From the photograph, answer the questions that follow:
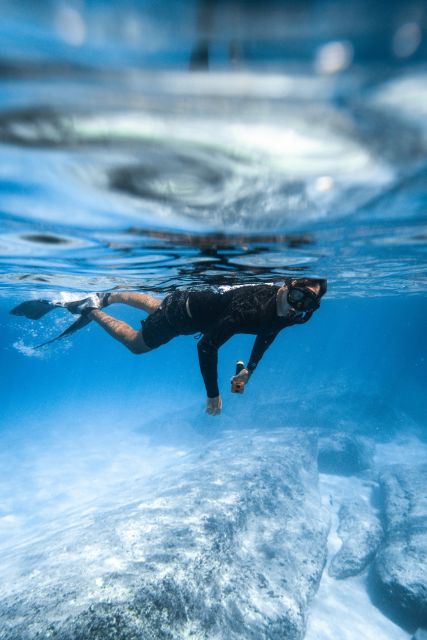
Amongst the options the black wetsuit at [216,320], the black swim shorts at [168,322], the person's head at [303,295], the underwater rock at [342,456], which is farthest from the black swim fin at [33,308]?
the underwater rock at [342,456]

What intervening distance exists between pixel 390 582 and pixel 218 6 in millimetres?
13538

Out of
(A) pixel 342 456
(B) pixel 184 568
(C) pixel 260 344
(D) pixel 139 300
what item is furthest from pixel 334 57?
(A) pixel 342 456

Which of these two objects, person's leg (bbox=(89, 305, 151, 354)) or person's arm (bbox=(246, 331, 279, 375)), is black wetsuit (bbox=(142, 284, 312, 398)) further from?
person's leg (bbox=(89, 305, 151, 354))

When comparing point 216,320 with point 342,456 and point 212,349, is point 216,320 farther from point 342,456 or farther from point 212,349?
point 342,456

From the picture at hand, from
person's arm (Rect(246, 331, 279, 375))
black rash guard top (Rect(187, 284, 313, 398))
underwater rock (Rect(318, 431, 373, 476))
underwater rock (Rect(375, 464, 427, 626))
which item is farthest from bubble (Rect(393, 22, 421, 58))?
underwater rock (Rect(318, 431, 373, 476))

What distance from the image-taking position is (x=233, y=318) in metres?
6.78

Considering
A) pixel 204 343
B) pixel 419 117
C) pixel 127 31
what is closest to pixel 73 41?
pixel 127 31

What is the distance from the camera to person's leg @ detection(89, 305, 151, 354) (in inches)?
353

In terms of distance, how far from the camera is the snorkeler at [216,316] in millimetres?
6621

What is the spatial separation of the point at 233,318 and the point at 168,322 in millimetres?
2173

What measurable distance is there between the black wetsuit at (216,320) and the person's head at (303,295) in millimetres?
335

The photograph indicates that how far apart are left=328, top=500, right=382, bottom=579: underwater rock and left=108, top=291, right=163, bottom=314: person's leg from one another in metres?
10.7

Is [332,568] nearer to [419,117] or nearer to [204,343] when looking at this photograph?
[204,343]

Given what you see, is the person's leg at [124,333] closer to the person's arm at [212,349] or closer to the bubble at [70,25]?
the person's arm at [212,349]
